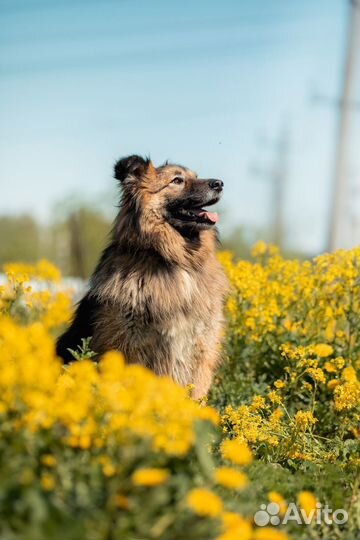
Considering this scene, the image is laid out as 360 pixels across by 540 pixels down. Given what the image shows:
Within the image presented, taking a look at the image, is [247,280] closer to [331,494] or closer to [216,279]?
[216,279]

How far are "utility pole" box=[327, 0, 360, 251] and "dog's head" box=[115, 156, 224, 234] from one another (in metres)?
6.67

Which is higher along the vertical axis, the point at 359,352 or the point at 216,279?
the point at 216,279

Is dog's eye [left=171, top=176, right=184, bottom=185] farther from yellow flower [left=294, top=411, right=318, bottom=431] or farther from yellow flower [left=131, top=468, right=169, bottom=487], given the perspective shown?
yellow flower [left=131, top=468, right=169, bottom=487]

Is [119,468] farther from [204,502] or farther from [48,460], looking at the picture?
[204,502]

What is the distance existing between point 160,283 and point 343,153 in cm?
786

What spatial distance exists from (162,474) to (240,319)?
3843 millimetres

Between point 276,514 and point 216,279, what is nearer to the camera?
point 276,514

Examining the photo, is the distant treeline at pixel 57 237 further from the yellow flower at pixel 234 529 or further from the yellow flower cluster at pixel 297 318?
the yellow flower at pixel 234 529

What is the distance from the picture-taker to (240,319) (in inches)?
228

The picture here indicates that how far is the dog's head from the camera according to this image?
5227mm

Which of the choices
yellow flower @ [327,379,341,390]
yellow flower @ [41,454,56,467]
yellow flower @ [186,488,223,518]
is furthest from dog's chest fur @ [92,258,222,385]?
yellow flower @ [186,488,223,518]

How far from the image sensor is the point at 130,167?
206 inches

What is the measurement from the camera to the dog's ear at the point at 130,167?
521cm

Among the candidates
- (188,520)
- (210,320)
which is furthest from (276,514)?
(210,320)
